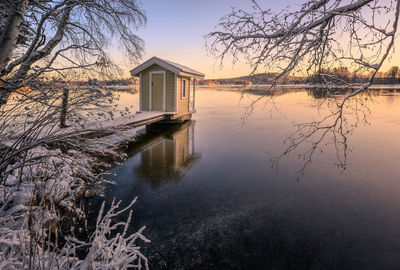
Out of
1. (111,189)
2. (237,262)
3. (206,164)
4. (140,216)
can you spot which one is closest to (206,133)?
(206,164)

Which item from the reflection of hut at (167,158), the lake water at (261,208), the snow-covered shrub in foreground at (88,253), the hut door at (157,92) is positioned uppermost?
the hut door at (157,92)

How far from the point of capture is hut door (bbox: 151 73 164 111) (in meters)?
14.8

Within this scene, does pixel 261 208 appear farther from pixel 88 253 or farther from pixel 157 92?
pixel 157 92

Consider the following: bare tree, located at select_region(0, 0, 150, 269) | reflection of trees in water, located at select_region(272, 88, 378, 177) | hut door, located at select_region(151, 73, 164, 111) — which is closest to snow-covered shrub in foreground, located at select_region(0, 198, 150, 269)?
bare tree, located at select_region(0, 0, 150, 269)

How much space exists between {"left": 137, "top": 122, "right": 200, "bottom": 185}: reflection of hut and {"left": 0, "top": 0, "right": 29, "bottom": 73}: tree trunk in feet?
15.4

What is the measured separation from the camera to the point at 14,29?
321 centimetres

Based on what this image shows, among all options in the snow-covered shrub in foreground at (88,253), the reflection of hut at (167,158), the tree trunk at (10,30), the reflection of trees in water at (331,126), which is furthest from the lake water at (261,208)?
the tree trunk at (10,30)

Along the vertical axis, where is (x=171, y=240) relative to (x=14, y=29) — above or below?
below

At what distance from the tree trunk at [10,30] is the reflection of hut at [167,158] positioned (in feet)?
15.4

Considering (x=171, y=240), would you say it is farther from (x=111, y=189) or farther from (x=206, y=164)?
(x=206, y=164)

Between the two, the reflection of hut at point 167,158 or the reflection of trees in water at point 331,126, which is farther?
the reflection of hut at point 167,158

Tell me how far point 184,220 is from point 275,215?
2.12m

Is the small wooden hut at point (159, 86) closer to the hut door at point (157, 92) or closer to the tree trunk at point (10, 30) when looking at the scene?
the hut door at point (157, 92)

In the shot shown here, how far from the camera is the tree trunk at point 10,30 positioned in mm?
3148
